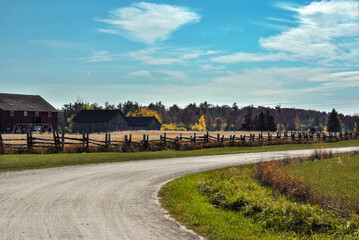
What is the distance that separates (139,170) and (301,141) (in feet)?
136

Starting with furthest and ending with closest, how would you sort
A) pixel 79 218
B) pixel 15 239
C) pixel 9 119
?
pixel 9 119
pixel 79 218
pixel 15 239

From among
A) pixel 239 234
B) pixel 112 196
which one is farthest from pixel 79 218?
pixel 239 234

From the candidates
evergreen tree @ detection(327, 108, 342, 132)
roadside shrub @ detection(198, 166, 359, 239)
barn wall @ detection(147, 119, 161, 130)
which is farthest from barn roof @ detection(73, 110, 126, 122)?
evergreen tree @ detection(327, 108, 342, 132)

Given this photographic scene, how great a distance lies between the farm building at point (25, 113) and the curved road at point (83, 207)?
63.8m

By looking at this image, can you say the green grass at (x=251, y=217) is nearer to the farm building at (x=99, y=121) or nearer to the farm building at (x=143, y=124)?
the farm building at (x=99, y=121)

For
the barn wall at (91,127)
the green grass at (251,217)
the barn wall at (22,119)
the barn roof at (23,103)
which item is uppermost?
the barn roof at (23,103)

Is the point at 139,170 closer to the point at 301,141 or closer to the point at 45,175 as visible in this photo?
the point at 45,175

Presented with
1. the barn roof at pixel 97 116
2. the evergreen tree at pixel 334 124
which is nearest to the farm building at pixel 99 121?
the barn roof at pixel 97 116

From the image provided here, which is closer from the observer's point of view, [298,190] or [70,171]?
[298,190]

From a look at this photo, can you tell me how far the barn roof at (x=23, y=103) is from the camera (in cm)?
7535

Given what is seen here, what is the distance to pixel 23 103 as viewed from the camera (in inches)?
3098

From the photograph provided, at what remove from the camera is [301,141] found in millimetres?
53094

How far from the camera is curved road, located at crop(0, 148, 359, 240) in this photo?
288 inches

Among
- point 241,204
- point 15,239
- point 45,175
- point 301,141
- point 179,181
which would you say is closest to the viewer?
point 15,239
